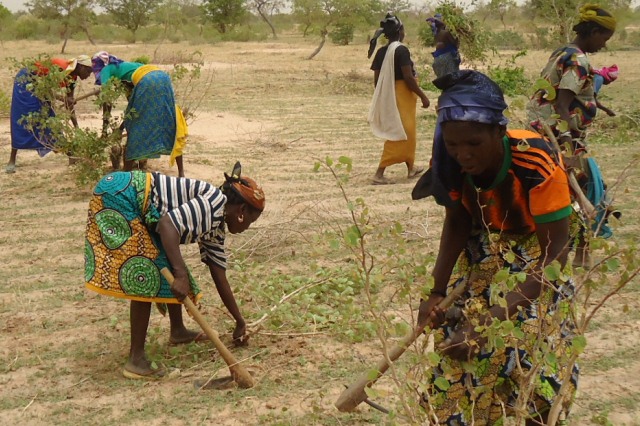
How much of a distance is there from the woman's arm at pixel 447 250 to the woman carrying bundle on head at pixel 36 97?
476cm

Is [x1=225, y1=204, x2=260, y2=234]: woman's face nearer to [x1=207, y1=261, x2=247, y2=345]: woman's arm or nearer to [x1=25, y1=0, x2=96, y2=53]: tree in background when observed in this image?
[x1=207, y1=261, x2=247, y2=345]: woman's arm

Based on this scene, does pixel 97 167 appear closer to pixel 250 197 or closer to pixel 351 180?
pixel 351 180

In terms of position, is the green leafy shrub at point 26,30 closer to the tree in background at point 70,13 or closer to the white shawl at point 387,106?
the tree in background at point 70,13

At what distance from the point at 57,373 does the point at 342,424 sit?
1.37 meters

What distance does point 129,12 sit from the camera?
35688 millimetres

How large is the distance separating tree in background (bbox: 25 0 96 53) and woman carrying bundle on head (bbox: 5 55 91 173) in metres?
24.7

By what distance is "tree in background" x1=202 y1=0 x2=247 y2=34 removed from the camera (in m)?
34.1

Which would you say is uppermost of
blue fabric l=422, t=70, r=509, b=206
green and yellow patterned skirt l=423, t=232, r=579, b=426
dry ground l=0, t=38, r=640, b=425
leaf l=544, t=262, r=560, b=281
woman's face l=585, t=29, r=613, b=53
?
woman's face l=585, t=29, r=613, b=53

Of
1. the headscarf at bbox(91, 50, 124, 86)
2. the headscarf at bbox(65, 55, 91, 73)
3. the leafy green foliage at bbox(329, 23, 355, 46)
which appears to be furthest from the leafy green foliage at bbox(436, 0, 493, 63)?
the leafy green foliage at bbox(329, 23, 355, 46)

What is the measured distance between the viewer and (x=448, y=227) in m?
2.34

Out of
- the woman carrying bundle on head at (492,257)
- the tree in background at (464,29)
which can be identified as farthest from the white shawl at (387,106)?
A: the woman carrying bundle on head at (492,257)

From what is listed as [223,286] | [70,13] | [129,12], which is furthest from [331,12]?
[223,286]

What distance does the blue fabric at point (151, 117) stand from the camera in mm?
6090

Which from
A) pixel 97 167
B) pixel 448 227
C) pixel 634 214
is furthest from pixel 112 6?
pixel 448 227
